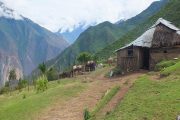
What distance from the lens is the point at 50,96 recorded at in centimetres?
4634

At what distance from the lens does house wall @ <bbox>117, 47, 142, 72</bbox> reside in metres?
62.1

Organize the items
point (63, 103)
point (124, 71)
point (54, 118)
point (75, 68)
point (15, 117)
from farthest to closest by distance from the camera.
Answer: point (75, 68)
point (124, 71)
point (63, 103)
point (15, 117)
point (54, 118)

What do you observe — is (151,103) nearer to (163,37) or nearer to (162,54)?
(162,54)

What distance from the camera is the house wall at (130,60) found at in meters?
62.1

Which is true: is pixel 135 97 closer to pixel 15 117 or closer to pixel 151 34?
pixel 15 117

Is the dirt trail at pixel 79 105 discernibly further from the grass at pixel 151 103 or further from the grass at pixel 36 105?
the grass at pixel 151 103

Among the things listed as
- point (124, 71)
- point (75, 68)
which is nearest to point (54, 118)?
point (124, 71)

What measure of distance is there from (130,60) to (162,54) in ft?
18.8

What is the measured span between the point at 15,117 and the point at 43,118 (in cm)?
374

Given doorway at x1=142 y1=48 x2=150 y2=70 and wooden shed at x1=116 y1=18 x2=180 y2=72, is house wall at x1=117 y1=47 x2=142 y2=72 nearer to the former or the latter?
wooden shed at x1=116 y1=18 x2=180 y2=72

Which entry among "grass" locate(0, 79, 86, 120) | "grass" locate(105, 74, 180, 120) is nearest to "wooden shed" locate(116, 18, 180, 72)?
"grass" locate(0, 79, 86, 120)

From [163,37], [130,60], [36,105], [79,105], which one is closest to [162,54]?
[163,37]

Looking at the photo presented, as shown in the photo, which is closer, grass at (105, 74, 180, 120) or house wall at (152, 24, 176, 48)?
grass at (105, 74, 180, 120)

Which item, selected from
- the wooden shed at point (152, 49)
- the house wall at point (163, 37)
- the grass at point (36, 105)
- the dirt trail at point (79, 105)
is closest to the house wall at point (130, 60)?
the wooden shed at point (152, 49)
